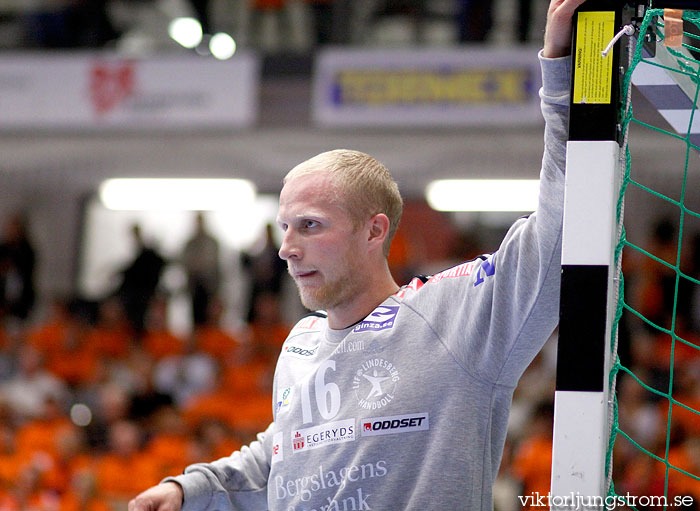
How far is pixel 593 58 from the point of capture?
172 cm

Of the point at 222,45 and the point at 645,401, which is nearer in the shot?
the point at 645,401

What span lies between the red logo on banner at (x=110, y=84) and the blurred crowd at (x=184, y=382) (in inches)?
75.4

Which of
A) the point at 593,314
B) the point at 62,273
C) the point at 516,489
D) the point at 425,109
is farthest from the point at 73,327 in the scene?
the point at 593,314

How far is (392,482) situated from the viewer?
6.45ft

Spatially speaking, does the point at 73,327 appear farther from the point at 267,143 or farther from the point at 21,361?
the point at 267,143

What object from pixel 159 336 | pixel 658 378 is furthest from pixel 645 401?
pixel 159 336

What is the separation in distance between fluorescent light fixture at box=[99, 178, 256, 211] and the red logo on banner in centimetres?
191

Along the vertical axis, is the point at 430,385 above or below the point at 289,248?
below

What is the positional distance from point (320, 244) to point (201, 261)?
338 inches

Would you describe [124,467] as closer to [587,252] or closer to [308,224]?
[308,224]

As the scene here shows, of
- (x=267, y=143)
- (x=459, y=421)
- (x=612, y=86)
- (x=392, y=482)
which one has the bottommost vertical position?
(x=267, y=143)

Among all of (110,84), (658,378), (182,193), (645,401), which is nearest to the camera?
(645,401)

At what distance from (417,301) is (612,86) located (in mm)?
649

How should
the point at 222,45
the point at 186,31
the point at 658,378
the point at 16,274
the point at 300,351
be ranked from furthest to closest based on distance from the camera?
the point at 16,274 → the point at 186,31 → the point at 222,45 → the point at 658,378 → the point at 300,351
